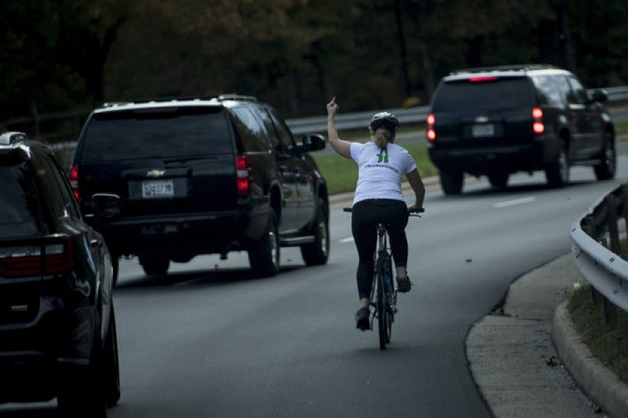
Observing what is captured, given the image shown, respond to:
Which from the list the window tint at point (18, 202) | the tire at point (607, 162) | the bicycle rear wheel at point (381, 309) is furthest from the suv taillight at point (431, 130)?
the window tint at point (18, 202)

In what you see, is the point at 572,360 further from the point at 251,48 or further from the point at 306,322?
the point at 251,48

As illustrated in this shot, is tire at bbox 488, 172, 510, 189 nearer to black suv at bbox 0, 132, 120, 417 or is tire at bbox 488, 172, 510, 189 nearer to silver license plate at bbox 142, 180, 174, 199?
silver license plate at bbox 142, 180, 174, 199

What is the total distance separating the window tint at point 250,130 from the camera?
18297 mm

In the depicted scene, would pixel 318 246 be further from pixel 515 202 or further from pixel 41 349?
pixel 41 349

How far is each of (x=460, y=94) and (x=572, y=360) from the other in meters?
20.0

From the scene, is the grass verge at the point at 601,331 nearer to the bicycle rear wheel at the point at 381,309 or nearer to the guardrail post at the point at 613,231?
the guardrail post at the point at 613,231

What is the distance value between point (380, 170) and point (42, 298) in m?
4.87

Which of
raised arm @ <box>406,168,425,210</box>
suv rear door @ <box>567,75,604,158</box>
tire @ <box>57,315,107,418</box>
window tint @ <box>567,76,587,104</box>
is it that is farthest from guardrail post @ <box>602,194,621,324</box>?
window tint @ <box>567,76,587,104</box>

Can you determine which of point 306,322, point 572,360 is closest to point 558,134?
point 306,322

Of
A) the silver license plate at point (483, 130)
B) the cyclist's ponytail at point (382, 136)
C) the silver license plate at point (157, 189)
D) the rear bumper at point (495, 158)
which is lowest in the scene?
the rear bumper at point (495, 158)

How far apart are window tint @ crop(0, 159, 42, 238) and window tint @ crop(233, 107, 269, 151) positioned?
941 cm

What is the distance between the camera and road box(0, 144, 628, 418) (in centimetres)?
1032

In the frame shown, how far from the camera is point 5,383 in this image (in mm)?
8438

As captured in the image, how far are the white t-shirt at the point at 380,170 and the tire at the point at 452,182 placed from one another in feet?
60.6
